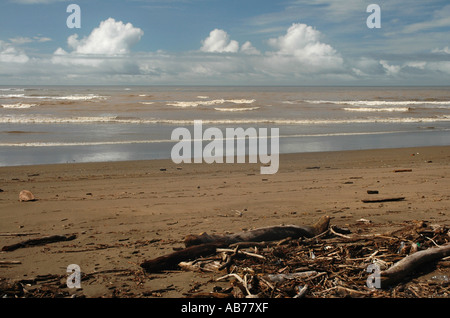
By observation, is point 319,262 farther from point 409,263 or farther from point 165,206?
point 165,206

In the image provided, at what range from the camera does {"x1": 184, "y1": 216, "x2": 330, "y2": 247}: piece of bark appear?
520 cm

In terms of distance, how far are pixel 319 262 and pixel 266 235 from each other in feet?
3.09

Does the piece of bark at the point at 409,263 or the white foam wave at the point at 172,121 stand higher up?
the white foam wave at the point at 172,121

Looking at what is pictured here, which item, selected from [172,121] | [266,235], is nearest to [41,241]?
[266,235]

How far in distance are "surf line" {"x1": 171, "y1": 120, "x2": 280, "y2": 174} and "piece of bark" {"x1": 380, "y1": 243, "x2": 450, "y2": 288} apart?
701 centimetres

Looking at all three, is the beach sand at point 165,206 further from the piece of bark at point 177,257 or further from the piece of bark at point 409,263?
the piece of bark at point 409,263

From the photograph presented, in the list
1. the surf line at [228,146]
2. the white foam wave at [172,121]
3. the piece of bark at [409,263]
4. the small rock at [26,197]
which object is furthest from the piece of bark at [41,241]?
the white foam wave at [172,121]

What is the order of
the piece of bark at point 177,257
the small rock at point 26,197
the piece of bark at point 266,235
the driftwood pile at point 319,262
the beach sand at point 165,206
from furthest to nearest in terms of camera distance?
the small rock at point 26,197 < the piece of bark at point 266,235 < the beach sand at point 165,206 < the piece of bark at point 177,257 < the driftwood pile at point 319,262

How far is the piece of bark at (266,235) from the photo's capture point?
520 centimetres
